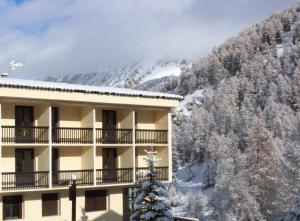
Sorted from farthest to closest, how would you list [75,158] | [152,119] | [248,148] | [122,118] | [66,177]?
[248,148]
[152,119]
[122,118]
[75,158]
[66,177]

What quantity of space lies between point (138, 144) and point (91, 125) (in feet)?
11.2

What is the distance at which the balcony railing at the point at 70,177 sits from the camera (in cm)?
3103

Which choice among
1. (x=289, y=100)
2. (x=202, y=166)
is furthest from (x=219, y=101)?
(x=202, y=166)

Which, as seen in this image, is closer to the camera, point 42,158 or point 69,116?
point 42,158

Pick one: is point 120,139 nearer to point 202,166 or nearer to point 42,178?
point 42,178

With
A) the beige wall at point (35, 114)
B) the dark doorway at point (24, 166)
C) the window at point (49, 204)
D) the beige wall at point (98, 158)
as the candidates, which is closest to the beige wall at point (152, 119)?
the beige wall at point (98, 158)

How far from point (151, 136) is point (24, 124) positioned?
8103 millimetres

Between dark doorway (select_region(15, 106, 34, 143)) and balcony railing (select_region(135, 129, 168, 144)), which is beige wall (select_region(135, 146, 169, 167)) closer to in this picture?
balcony railing (select_region(135, 129, 168, 144))

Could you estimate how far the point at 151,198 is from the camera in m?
27.9

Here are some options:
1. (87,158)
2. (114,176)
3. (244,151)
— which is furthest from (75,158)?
(244,151)

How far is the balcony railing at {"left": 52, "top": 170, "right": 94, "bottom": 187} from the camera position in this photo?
31.0 metres

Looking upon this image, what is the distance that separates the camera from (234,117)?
540 feet

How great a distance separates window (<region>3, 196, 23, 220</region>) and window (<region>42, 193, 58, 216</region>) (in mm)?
1375

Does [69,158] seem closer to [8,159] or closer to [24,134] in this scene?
[24,134]
